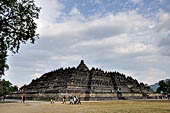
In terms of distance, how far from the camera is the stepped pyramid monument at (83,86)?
174 ft

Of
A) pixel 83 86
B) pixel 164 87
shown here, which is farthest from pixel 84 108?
pixel 164 87

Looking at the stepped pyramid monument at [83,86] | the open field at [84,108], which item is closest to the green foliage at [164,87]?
the stepped pyramid monument at [83,86]

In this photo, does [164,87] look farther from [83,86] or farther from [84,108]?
[84,108]

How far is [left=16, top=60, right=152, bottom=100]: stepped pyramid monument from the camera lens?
53.2 meters

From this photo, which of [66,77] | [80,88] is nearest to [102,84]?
[80,88]

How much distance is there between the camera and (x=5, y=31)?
14695mm

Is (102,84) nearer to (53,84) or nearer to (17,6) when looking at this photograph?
(53,84)

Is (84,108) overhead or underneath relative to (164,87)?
overhead

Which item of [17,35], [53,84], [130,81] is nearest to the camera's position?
[17,35]

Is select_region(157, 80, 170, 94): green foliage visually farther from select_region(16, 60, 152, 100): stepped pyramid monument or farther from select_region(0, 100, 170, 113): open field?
select_region(0, 100, 170, 113): open field

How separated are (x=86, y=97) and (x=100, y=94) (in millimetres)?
6239

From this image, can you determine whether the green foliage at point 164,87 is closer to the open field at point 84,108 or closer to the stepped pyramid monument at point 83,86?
the stepped pyramid monument at point 83,86

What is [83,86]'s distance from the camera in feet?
188

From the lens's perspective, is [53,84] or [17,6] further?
[53,84]
